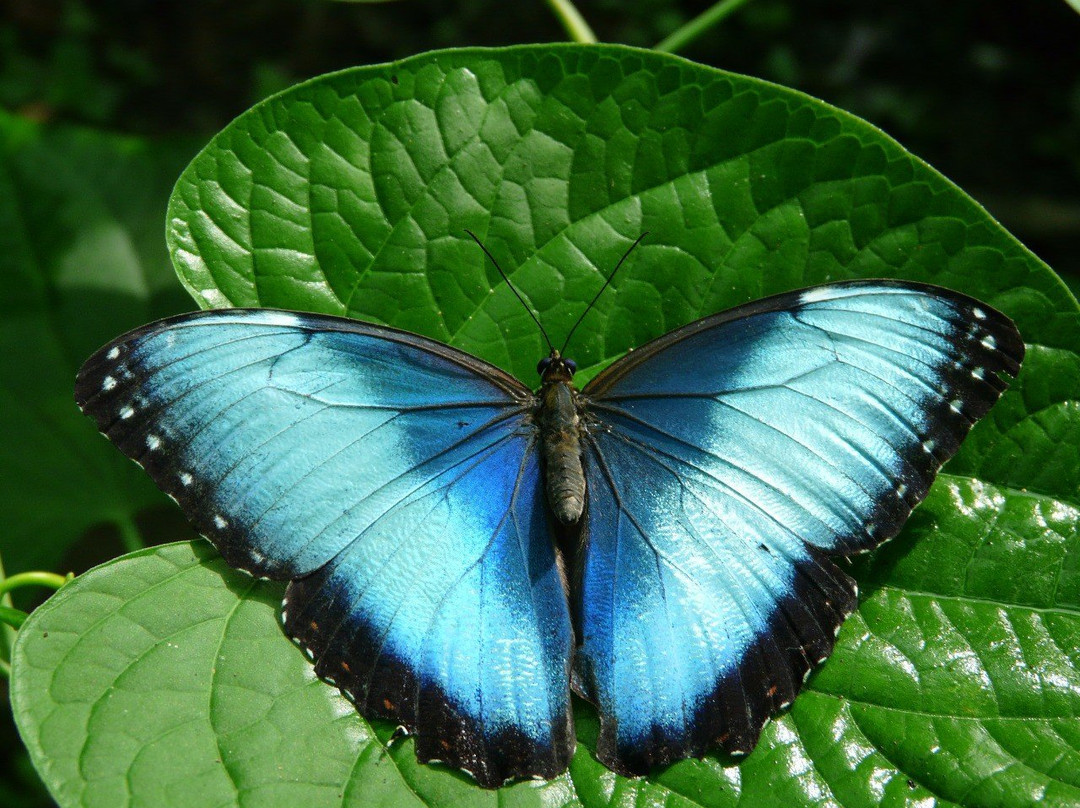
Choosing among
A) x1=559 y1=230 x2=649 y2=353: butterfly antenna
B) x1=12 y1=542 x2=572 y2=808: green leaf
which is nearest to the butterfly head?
x1=559 y1=230 x2=649 y2=353: butterfly antenna

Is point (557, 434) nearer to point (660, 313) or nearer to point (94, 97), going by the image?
point (660, 313)

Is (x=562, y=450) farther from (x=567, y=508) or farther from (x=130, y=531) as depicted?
(x=130, y=531)

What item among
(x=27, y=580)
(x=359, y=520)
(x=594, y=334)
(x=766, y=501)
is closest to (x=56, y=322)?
(x=27, y=580)

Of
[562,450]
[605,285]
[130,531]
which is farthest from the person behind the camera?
[130,531]

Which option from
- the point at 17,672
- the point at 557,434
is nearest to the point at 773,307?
the point at 557,434

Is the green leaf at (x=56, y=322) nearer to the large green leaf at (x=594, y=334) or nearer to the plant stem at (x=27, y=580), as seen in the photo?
the plant stem at (x=27, y=580)

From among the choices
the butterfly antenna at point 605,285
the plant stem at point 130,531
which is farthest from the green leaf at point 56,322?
the butterfly antenna at point 605,285
